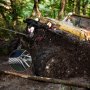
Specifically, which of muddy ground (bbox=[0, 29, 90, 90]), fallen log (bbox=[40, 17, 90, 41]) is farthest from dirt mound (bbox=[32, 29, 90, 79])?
fallen log (bbox=[40, 17, 90, 41])

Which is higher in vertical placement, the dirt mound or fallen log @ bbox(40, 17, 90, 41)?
fallen log @ bbox(40, 17, 90, 41)

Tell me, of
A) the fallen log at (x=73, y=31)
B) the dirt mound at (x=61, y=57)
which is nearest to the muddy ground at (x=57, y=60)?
the dirt mound at (x=61, y=57)

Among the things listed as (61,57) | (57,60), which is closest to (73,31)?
(61,57)

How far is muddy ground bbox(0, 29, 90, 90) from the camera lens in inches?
306

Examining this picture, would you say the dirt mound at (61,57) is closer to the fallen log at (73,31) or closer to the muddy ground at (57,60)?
the muddy ground at (57,60)

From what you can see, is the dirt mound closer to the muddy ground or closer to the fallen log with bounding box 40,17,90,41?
the muddy ground

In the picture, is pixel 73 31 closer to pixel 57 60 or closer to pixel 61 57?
pixel 61 57

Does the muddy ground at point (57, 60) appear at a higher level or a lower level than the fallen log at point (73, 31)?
lower

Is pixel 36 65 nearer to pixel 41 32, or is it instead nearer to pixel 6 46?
pixel 41 32

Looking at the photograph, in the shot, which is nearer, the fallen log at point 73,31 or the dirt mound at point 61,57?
the dirt mound at point 61,57

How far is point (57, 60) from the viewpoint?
314 inches

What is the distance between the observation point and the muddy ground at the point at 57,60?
7760 millimetres

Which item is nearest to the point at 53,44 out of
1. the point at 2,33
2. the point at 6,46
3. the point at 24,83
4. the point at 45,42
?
A: the point at 45,42

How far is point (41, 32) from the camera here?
8.09 m
